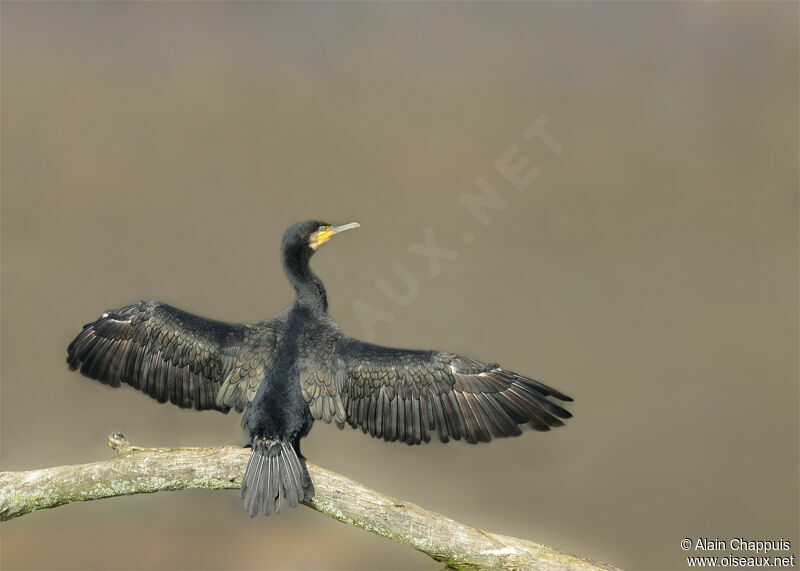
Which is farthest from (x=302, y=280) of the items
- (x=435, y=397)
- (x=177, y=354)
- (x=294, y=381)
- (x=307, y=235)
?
(x=435, y=397)

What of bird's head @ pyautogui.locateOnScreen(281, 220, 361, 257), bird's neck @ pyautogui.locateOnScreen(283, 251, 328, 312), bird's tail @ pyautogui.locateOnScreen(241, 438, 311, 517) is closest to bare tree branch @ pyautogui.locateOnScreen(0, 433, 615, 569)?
bird's tail @ pyautogui.locateOnScreen(241, 438, 311, 517)

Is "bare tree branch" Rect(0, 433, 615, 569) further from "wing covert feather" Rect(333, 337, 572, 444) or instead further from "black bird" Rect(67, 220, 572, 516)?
"wing covert feather" Rect(333, 337, 572, 444)

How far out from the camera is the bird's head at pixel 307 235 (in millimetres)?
5258

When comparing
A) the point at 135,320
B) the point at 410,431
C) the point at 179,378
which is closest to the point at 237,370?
the point at 179,378

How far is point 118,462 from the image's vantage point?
445 centimetres

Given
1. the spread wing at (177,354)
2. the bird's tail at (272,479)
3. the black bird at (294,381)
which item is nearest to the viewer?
the bird's tail at (272,479)

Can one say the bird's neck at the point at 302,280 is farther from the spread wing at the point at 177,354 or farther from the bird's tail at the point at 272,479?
the bird's tail at the point at 272,479

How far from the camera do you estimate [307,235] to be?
5297mm

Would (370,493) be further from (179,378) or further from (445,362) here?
(179,378)

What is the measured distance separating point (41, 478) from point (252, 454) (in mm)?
1171

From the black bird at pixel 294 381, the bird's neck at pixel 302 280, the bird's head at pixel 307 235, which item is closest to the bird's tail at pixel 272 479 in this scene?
the black bird at pixel 294 381

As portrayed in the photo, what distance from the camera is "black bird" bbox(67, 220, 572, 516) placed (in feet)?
15.0

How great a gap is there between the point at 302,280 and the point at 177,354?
87 cm

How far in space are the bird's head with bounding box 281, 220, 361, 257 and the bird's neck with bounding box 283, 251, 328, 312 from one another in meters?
0.04
